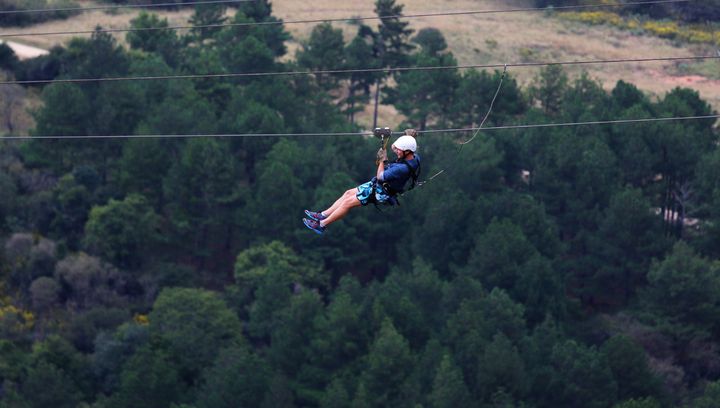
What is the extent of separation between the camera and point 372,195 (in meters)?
19.4

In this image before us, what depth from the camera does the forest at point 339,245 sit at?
54.2 meters

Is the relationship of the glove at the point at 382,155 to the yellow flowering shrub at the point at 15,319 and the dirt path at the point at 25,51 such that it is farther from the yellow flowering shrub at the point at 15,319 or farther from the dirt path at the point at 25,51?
the dirt path at the point at 25,51

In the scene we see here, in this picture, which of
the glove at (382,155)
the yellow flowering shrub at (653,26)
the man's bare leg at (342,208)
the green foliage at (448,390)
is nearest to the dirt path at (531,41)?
the yellow flowering shrub at (653,26)

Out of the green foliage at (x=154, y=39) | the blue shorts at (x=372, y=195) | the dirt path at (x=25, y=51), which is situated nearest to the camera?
the blue shorts at (x=372, y=195)

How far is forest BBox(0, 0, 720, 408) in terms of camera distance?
2133 inches

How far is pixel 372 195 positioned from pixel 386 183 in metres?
0.34

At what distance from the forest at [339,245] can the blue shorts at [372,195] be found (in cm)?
3254

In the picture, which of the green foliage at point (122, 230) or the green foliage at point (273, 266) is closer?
the green foliage at point (273, 266)

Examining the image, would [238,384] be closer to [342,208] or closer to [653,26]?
[342,208]

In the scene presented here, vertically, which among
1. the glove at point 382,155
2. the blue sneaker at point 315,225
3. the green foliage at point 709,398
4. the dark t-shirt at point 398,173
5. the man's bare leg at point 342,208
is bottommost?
the green foliage at point 709,398

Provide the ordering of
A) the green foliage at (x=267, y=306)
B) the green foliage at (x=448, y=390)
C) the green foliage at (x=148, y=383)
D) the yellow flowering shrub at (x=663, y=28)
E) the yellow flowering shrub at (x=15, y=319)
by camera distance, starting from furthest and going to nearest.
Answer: the yellow flowering shrub at (x=663, y=28), the green foliage at (x=267, y=306), the yellow flowering shrub at (x=15, y=319), the green foliage at (x=148, y=383), the green foliage at (x=448, y=390)

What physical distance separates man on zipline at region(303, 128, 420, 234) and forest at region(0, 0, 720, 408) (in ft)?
107

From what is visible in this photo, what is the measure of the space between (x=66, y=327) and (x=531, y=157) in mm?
23666

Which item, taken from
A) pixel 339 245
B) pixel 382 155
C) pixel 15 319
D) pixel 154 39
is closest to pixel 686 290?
pixel 339 245
